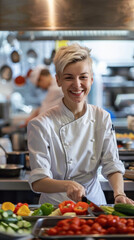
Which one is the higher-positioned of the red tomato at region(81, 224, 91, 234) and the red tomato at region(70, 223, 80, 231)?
the red tomato at region(70, 223, 80, 231)

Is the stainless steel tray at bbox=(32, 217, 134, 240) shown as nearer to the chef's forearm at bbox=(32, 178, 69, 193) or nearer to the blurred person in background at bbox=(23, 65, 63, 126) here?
the chef's forearm at bbox=(32, 178, 69, 193)

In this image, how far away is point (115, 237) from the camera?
5.50ft

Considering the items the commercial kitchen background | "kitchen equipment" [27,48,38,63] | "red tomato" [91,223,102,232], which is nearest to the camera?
"red tomato" [91,223,102,232]

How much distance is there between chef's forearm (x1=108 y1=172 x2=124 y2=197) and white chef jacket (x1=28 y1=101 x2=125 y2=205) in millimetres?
31

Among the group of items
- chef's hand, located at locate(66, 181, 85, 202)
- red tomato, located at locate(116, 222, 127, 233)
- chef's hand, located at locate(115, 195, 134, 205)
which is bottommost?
chef's hand, located at locate(115, 195, 134, 205)

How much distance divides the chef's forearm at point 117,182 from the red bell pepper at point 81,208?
412 millimetres

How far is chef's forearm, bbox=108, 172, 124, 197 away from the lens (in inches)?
99.1

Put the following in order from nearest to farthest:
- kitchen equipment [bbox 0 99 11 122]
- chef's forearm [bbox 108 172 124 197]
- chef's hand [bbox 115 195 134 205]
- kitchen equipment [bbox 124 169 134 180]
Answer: chef's hand [bbox 115 195 134 205] → chef's forearm [bbox 108 172 124 197] → kitchen equipment [bbox 124 169 134 180] → kitchen equipment [bbox 0 99 11 122]

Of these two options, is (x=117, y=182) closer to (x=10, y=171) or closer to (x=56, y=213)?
(x=56, y=213)

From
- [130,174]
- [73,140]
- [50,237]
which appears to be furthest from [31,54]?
[50,237]

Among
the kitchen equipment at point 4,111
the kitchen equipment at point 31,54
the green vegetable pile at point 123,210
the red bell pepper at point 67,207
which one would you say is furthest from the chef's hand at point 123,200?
the kitchen equipment at point 4,111

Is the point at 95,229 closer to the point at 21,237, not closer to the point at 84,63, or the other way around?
the point at 21,237

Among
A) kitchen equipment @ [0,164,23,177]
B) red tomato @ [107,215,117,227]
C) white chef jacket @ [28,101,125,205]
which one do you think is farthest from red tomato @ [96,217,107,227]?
kitchen equipment @ [0,164,23,177]

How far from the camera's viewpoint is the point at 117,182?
260 cm
